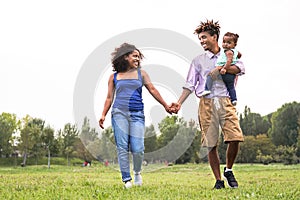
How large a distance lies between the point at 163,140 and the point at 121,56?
172 cm

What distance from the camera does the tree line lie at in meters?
7.01

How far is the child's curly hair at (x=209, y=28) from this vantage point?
19.2 feet

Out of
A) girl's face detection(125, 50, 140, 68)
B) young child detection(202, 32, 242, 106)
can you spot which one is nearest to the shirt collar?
young child detection(202, 32, 242, 106)

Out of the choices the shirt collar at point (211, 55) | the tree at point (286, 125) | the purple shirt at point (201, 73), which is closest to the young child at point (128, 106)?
the purple shirt at point (201, 73)

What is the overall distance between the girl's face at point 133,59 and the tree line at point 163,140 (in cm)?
118

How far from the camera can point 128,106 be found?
5.78 metres

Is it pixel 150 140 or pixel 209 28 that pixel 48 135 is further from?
Result: pixel 209 28

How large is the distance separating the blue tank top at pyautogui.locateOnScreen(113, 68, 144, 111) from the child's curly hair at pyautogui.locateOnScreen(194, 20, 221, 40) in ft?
3.50

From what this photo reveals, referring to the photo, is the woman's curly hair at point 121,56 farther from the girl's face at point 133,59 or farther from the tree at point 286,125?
the tree at point 286,125

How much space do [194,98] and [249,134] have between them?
32771mm

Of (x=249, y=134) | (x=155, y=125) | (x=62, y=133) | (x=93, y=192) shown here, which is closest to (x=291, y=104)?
(x=249, y=134)

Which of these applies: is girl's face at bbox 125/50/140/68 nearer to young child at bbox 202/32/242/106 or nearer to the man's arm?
the man's arm

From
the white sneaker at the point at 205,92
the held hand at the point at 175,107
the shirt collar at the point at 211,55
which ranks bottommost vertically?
the held hand at the point at 175,107

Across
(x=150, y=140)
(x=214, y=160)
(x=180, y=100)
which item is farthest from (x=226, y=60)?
(x=150, y=140)
